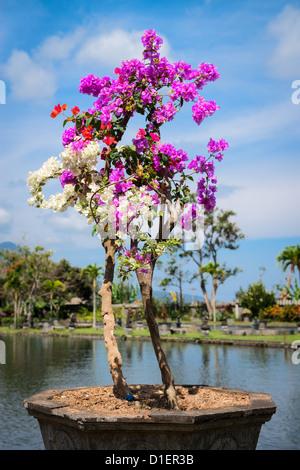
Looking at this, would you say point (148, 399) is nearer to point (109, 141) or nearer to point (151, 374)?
point (109, 141)

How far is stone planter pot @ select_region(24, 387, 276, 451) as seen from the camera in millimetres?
3557

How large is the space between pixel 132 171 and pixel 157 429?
2.43 m

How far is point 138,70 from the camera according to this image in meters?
5.03

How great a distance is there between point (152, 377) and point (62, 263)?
115 feet

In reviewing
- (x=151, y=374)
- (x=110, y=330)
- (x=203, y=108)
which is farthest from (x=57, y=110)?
(x=151, y=374)

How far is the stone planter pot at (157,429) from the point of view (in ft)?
11.7

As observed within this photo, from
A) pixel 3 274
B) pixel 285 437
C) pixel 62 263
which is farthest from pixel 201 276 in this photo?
pixel 285 437

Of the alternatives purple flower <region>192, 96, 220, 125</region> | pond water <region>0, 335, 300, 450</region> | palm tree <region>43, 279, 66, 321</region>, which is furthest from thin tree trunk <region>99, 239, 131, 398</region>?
palm tree <region>43, 279, 66, 321</region>

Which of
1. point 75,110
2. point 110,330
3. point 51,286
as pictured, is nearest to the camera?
point 110,330

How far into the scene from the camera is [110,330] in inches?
190

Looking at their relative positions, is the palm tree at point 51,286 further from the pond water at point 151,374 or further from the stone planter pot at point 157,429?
the stone planter pot at point 157,429

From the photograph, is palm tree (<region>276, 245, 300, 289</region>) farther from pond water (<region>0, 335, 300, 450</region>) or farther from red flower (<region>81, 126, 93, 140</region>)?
red flower (<region>81, 126, 93, 140</region>)

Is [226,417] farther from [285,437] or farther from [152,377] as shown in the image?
[152,377]
